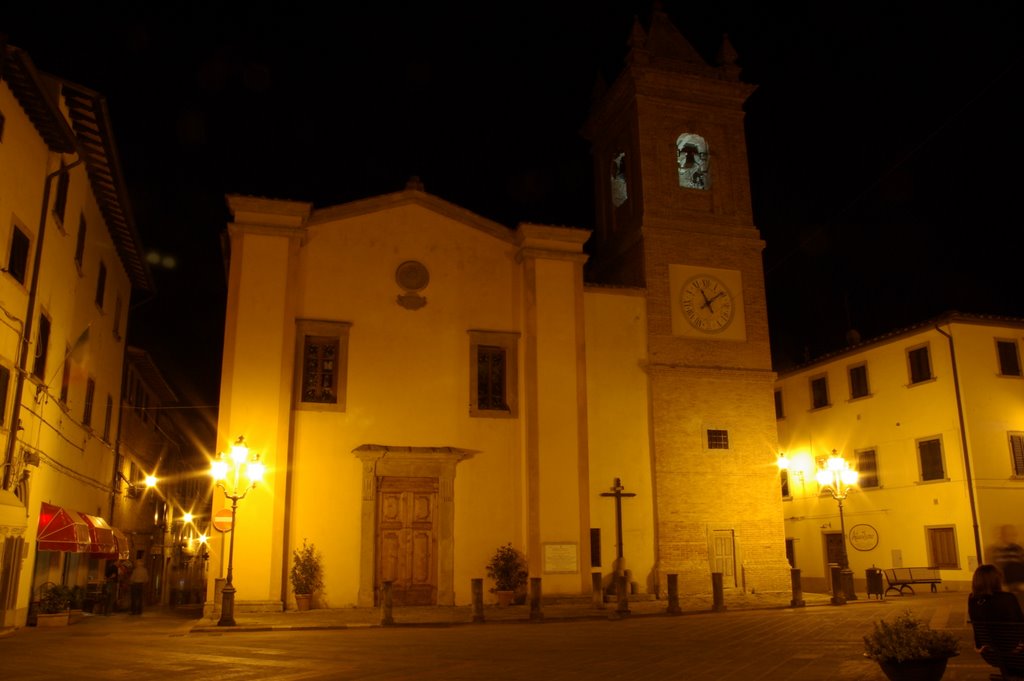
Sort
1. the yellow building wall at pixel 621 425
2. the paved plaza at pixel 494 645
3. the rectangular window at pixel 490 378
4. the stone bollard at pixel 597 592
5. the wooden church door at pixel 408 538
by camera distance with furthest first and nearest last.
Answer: the yellow building wall at pixel 621 425, the rectangular window at pixel 490 378, the wooden church door at pixel 408 538, the stone bollard at pixel 597 592, the paved plaza at pixel 494 645

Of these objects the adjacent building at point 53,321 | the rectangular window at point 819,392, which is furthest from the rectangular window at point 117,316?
the rectangular window at point 819,392

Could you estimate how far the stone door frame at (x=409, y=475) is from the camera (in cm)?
1981

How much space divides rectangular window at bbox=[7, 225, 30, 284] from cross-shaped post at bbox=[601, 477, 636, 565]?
13.1 metres

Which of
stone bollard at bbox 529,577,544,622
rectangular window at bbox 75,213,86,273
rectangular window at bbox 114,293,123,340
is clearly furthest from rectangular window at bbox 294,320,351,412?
rectangular window at bbox 114,293,123,340

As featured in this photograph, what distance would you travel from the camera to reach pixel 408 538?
20.5 metres

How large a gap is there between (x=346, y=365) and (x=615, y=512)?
7473 millimetres

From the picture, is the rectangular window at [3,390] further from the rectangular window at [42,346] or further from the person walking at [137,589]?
the person walking at [137,589]

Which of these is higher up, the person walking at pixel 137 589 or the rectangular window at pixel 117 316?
the rectangular window at pixel 117 316

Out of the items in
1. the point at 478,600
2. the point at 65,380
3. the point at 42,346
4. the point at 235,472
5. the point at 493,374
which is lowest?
the point at 478,600

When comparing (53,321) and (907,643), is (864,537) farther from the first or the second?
(53,321)

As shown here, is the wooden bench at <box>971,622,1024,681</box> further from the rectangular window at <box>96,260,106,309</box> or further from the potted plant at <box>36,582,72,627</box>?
the rectangular window at <box>96,260,106,309</box>

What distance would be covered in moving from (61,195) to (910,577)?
913 inches

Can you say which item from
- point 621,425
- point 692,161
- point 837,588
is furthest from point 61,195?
point 837,588

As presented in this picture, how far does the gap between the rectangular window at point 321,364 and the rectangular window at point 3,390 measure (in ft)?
21.0
